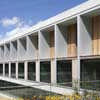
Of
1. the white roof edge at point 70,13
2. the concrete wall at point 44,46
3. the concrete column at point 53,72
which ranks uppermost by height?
the white roof edge at point 70,13

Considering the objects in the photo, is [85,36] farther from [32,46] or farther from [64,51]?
[32,46]

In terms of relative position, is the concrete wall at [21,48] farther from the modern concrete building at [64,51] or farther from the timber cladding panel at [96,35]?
the timber cladding panel at [96,35]

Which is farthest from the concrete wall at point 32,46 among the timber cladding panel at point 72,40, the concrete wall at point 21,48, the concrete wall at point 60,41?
the timber cladding panel at point 72,40

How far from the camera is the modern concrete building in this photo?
1388 cm

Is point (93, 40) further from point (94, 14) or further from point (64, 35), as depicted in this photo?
point (64, 35)

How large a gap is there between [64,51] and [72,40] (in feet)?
4.28

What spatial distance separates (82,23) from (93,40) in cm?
178

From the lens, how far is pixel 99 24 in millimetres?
14922

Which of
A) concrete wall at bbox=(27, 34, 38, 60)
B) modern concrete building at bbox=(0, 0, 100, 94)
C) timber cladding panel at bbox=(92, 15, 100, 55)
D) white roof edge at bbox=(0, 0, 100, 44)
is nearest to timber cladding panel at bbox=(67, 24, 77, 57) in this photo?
modern concrete building at bbox=(0, 0, 100, 94)

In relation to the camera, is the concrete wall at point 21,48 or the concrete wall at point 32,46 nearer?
the concrete wall at point 32,46

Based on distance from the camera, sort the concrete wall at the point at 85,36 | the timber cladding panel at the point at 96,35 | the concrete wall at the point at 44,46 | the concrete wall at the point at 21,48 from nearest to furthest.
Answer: the concrete wall at the point at 85,36 → the timber cladding panel at the point at 96,35 → the concrete wall at the point at 44,46 → the concrete wall at the point at 21,48

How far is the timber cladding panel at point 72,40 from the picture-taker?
17.4 meters

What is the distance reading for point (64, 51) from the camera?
17688mm

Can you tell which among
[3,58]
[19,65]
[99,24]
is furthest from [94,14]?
[3,58]
